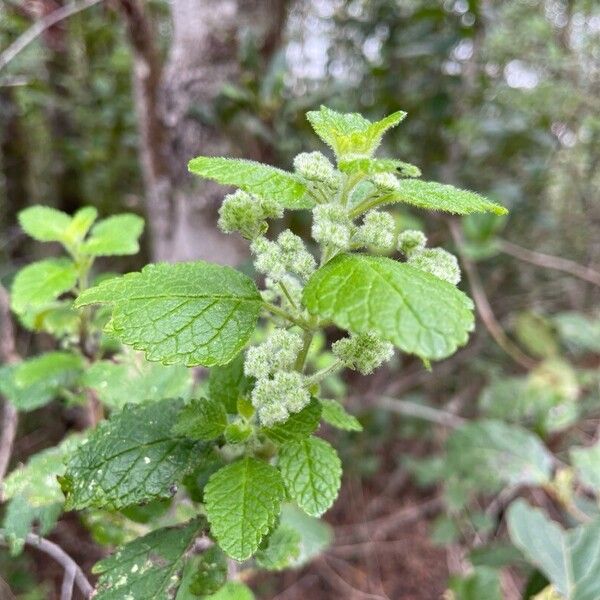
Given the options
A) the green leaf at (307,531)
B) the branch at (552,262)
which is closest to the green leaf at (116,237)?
the green leaf at (307,531)

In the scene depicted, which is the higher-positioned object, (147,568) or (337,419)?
(337,419)

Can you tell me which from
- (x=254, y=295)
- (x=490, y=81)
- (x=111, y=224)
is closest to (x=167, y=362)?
(x=254, y=295)

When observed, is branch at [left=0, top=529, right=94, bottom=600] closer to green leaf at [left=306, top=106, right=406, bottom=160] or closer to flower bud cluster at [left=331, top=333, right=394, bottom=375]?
flower bud cluster at [left=331, top=333, right=394, bottom=375]

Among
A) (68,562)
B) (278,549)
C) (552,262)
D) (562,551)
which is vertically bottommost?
(562,551)

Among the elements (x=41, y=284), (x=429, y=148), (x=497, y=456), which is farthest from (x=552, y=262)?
(x=41, y=284)

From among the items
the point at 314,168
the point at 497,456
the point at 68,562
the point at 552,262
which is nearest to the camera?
the point at 314,168

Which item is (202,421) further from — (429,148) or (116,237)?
(429,148)

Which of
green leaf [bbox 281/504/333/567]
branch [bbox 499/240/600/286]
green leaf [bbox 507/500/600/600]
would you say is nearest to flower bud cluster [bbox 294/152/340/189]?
green leaf [bbox 281/504/333/567]
